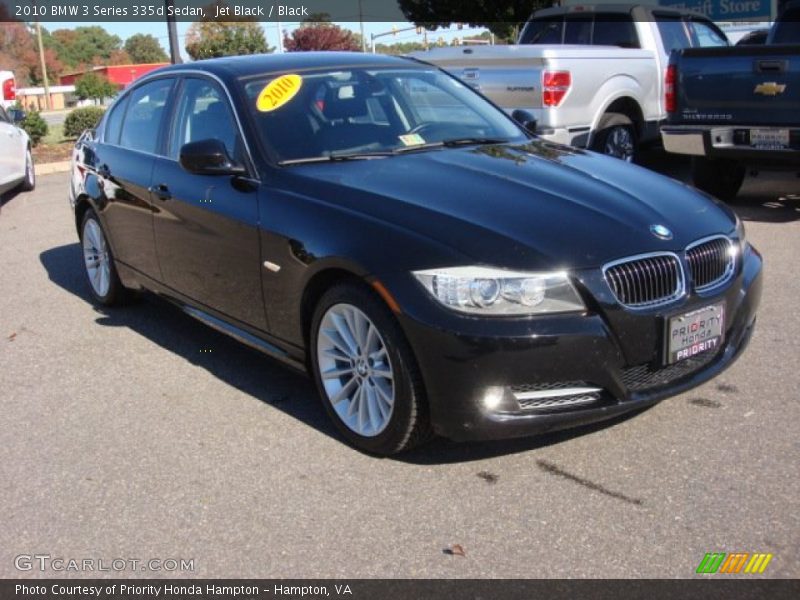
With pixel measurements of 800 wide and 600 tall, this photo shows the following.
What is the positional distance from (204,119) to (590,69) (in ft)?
18.6

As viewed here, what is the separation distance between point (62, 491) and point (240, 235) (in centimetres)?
143

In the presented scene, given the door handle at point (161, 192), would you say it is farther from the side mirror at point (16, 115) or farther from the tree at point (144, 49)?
the tree at point (144, 49)

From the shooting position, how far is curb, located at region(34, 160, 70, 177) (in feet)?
53.1

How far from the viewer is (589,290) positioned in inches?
136

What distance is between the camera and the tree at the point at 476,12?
24.3 metres

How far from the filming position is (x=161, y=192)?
5184mm

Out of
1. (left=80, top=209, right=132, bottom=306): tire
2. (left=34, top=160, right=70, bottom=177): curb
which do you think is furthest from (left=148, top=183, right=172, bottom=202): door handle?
(left=34, top=160, right=70, bottom=177): curb

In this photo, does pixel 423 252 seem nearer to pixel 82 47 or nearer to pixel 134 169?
pixel 134 169

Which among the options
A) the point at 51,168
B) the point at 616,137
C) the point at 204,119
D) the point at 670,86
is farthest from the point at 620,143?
the point at 51,168

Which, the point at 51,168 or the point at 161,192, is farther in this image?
the point at 51,168
